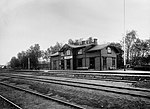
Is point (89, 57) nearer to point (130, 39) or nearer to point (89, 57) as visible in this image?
point (89, 57)

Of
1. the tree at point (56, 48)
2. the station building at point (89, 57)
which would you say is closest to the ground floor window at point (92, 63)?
the station building at point (89, 57)

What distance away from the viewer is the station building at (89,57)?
33344 mm

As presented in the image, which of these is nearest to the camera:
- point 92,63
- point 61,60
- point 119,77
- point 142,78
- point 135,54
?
point 142,78

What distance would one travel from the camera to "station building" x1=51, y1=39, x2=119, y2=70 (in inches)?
1313

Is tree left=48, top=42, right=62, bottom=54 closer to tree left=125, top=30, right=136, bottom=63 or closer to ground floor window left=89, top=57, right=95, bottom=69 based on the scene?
tree left=125, top=30, right=136, bottom=63

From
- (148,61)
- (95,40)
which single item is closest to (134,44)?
(148,61)

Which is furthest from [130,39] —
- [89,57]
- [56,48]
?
[56,48]

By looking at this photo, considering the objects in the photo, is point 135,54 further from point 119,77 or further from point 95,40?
point 119,77

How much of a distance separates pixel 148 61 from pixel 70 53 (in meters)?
24.3

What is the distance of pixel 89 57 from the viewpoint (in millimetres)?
35406

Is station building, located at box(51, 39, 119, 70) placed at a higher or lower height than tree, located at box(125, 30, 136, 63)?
lower

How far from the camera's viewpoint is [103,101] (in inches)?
289

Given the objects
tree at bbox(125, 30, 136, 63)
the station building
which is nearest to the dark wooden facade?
the station building

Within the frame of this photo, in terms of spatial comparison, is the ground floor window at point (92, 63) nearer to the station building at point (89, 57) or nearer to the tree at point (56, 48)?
the station building at point (89, 57)
